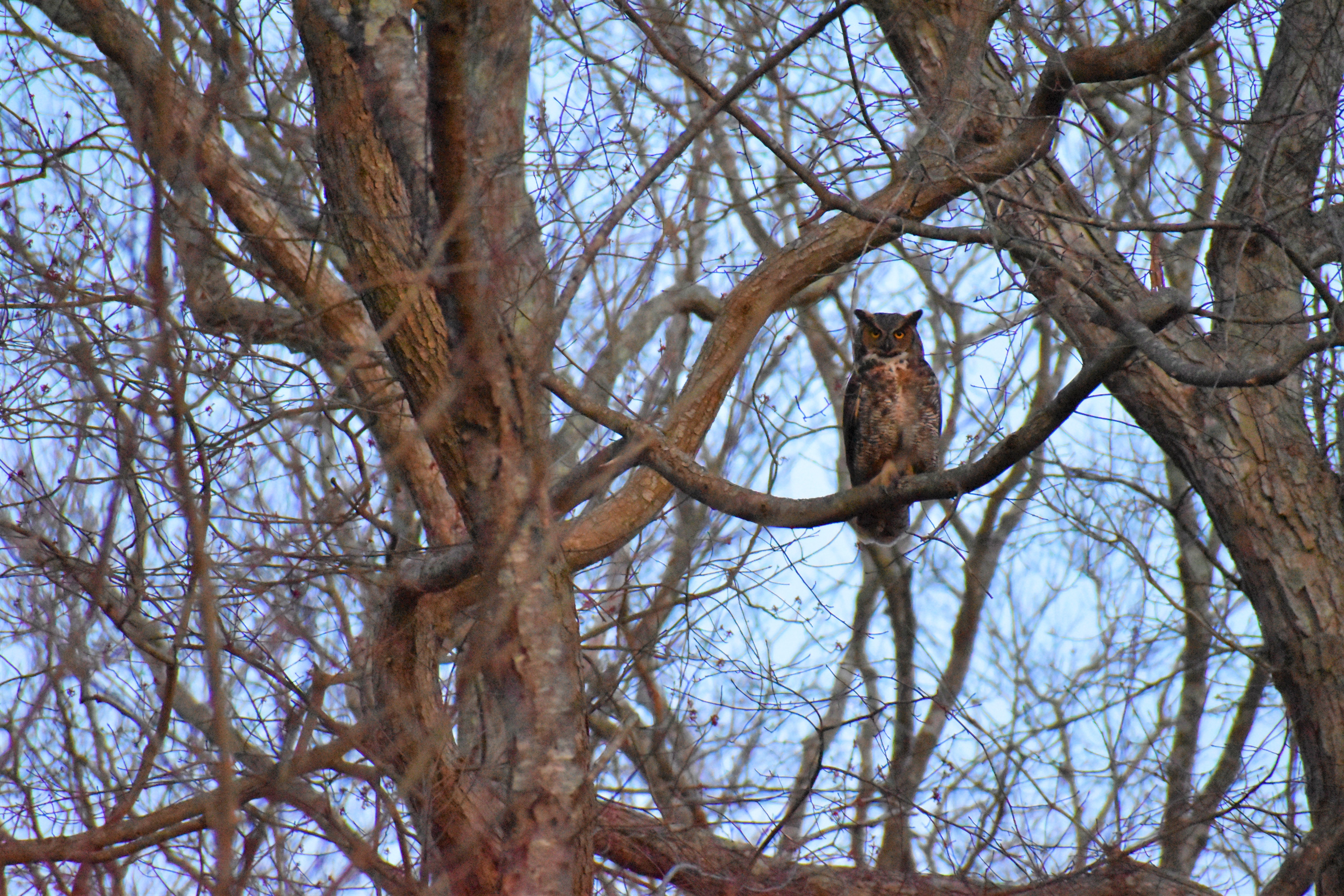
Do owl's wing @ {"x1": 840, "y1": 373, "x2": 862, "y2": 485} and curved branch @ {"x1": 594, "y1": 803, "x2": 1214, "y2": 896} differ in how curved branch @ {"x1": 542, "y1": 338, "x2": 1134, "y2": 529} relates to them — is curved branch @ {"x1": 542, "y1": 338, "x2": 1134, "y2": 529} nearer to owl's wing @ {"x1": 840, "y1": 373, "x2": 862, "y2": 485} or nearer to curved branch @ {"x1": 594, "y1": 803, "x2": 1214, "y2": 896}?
curved branch @ {"x1": 594, "y1": 803, "x2": 1214, "y2": 896}

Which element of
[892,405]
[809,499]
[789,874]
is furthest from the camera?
[892,405]

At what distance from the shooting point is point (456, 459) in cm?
303

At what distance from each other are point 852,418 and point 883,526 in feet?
1.69

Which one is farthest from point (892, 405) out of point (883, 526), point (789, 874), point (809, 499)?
point (789, 874)

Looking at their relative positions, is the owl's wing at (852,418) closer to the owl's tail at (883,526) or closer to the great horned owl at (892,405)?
the great horned owl at (892,405)

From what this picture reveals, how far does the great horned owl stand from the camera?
530 cm

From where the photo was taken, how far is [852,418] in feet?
18.0

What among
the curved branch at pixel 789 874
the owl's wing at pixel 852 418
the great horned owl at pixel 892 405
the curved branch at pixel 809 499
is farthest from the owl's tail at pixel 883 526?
the curved branch at pixel 809 499

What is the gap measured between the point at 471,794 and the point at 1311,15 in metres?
3.92

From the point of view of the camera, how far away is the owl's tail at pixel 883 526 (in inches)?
215

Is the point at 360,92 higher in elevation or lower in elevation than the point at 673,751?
higher

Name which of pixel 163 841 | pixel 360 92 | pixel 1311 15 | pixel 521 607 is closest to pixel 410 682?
pixel 163 841

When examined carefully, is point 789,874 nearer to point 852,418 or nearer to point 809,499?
point 809,499

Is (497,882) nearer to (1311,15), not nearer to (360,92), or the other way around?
(360,92)
